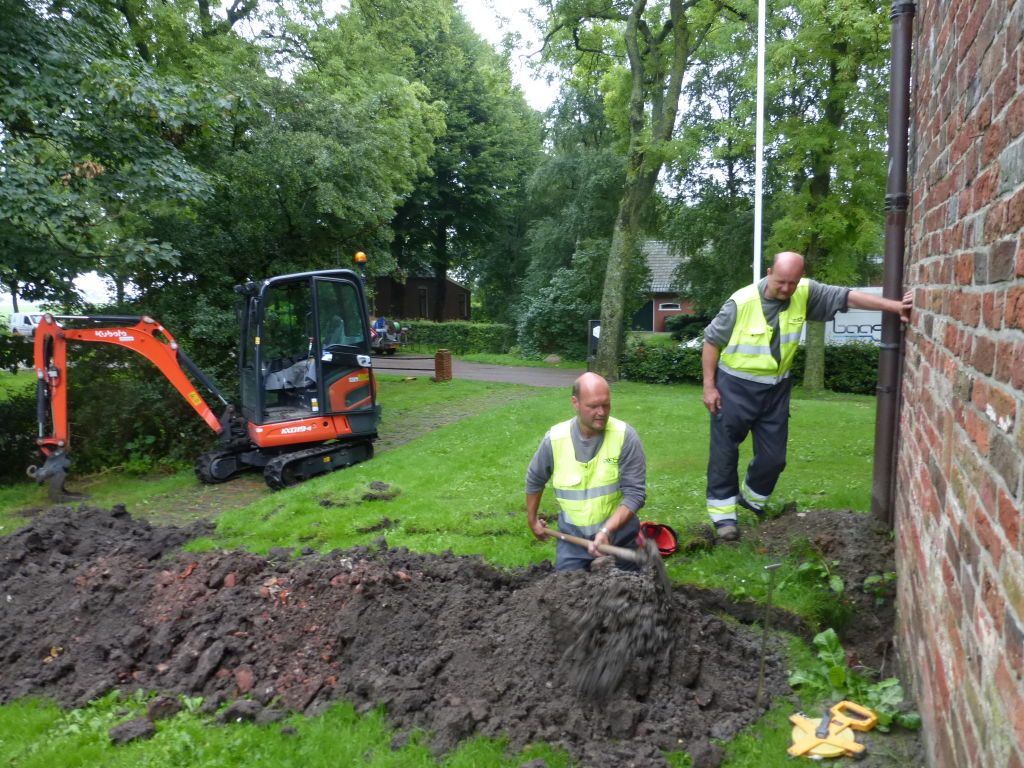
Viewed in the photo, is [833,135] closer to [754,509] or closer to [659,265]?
[754,509]

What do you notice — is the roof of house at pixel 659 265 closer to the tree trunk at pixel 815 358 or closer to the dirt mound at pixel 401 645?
the tree trunk at pixel 815 358

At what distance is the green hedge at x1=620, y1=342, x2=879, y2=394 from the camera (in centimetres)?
1889

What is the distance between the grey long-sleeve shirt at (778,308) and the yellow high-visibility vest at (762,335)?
1.0 inches

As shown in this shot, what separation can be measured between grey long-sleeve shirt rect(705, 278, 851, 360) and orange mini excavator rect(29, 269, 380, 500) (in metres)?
5.42

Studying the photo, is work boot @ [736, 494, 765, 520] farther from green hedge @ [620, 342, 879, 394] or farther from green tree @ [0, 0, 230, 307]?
green hedge @ [620, 342, 879, 394]

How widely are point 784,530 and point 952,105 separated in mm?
3345

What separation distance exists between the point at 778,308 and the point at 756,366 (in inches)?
16.4

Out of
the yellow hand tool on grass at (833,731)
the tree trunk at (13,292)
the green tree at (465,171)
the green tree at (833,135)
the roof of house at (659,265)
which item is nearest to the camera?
the yellow hand tool on grass at (833,731)

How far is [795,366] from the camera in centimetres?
1984

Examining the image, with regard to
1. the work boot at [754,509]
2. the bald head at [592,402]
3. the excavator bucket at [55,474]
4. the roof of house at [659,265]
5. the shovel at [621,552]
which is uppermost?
the roof of house at [659,265]

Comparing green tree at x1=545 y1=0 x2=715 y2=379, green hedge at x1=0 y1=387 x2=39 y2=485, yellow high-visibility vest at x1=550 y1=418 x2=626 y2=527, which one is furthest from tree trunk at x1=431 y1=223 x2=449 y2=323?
yellow high-visibility vest at x1=550 y1=418 x2=626 y2=527

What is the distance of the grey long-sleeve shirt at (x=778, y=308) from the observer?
5.19 metres

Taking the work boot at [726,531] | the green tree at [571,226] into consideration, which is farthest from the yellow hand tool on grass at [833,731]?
the green tree at [571,226]

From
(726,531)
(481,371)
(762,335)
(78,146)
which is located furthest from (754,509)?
(481,371)
